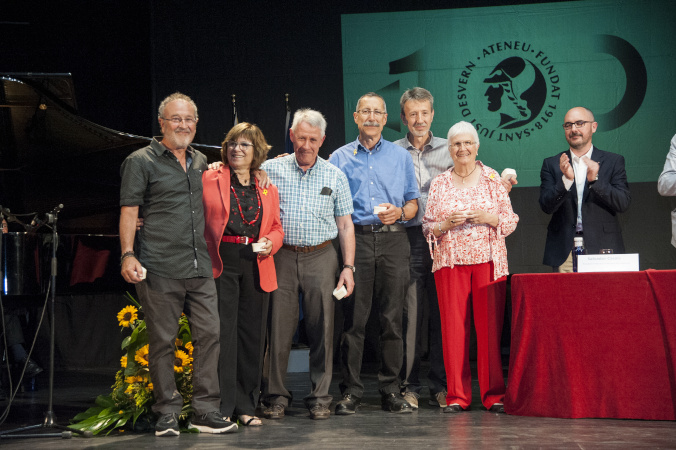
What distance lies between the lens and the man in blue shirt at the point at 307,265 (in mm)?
3652

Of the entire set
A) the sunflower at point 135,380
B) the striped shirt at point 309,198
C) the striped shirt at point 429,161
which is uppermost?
the striped shirt at point 429,161

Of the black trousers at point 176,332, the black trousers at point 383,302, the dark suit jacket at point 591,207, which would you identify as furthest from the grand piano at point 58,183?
the dark suit jacket at point 591,207

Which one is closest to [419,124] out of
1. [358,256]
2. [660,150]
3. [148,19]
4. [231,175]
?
[358,256]

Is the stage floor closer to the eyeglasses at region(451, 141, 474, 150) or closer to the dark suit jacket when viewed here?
the dark suit jacket

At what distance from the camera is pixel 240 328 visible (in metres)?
3.52

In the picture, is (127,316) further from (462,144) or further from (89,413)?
(462,144)

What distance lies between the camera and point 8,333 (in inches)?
203

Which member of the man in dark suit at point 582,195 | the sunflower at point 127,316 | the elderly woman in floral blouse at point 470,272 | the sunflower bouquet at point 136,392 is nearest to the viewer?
the sunflower bouquet at point 136,392

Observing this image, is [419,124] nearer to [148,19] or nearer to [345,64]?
[345,64]

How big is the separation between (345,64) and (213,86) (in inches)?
47.7

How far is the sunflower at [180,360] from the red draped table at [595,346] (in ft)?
5.50

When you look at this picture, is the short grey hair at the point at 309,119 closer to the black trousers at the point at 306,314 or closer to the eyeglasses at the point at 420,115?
the black trousers at the point at 306,314

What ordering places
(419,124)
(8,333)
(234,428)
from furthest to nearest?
1. (8,333)
2. (419,124)
3. (234,428)

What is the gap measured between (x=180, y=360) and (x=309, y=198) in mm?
1072
